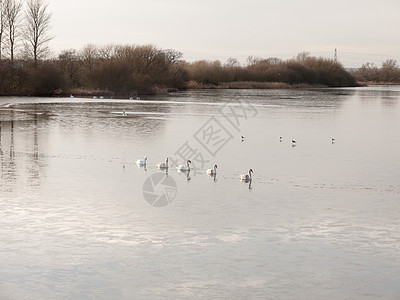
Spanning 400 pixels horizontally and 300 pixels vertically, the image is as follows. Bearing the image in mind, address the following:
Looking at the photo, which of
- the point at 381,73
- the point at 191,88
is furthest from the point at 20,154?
the point at 381,73

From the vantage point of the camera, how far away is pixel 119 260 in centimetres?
769

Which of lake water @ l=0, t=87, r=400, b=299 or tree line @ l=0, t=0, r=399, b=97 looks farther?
tree line @ l=0, t=0, r=399, b=97

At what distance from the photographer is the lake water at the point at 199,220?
274 inches

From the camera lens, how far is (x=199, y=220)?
971 cm

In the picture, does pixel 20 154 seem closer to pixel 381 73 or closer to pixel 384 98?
pixel 384 98

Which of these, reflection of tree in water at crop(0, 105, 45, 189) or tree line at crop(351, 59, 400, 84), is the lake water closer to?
reflection of tree in water at crop(0, 105, 45, 189)

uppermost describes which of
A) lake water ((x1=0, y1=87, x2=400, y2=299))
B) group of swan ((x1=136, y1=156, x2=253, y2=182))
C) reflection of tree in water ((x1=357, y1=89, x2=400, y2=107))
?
reflection of tree in water ((x1=357, y1=89, x2=400, y2=107))

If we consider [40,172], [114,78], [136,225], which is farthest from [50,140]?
[114,78]

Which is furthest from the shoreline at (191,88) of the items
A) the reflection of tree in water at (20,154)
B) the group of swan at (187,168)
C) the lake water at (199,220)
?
the group of swan at (187,168)

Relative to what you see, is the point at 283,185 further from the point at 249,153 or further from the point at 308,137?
the point at 308,137

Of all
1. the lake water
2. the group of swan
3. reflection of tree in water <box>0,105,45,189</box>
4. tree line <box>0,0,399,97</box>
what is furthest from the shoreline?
the group of swan

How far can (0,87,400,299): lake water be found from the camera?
6.96 m

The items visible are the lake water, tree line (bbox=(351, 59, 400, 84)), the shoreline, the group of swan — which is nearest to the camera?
the lake water

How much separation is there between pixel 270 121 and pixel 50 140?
39.6 feet
